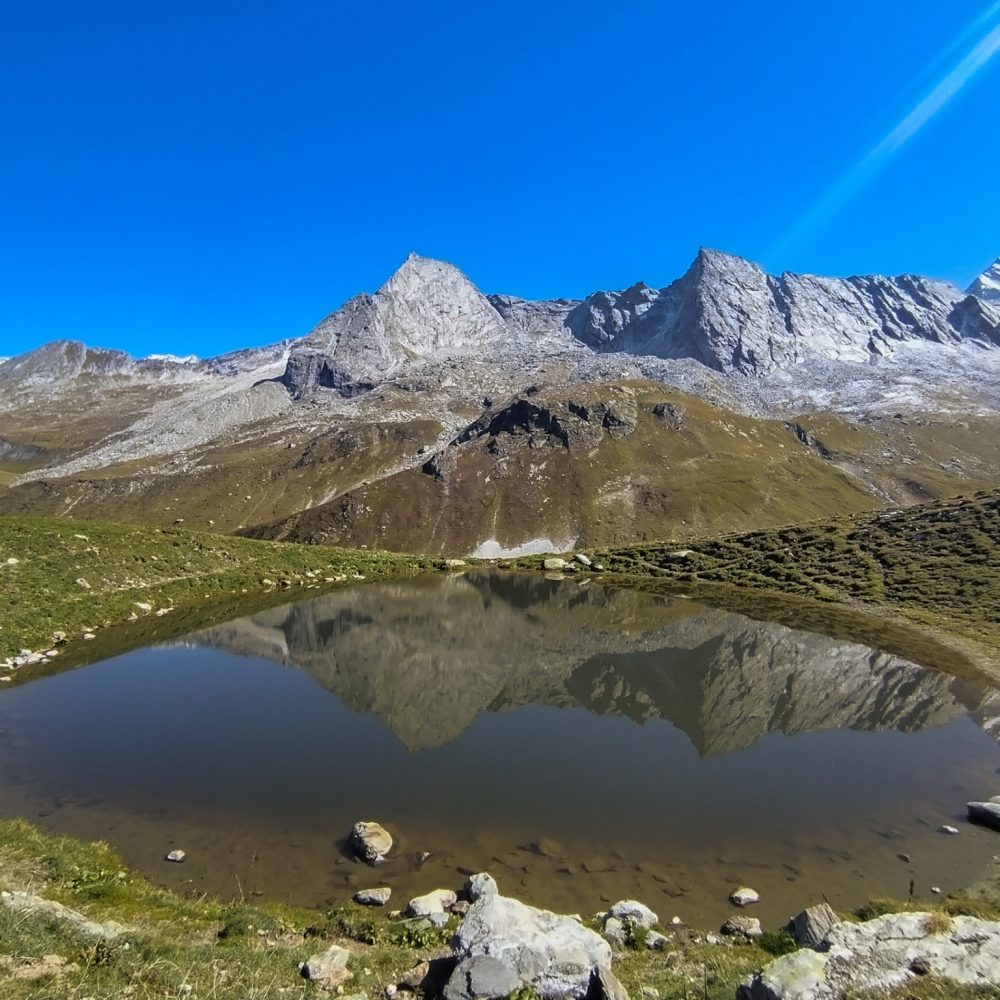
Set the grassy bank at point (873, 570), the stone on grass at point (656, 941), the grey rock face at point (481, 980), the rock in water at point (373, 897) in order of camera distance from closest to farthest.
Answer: the grey rock face at point (481, 980) → the stone on grass at point (656, 941) → the rock in water at point (373, 897) → the grassy bank at point (873, 570)

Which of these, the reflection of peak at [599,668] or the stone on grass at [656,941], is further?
the reflection of peak at [599,668]

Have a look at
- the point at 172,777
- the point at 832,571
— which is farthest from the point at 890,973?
the point at 832,571

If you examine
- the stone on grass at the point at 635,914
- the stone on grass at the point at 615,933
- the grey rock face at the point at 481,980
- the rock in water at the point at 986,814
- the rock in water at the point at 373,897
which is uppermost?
the grey rock face at the point at 481,980

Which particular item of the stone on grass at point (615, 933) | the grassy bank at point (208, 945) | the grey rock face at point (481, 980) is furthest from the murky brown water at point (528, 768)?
the grey rock face at point (481, 980)

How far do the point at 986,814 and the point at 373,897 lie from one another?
67.2ft

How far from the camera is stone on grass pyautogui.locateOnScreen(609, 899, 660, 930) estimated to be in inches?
577

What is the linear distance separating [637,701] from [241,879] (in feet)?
78.3

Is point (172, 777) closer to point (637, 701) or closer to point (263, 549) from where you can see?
point (637, 701)

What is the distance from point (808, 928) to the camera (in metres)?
12.9

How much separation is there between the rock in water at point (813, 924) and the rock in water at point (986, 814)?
11.6 meters

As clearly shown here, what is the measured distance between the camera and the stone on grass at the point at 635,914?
1467 centimetres

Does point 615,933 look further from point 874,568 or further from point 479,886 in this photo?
point 874,568

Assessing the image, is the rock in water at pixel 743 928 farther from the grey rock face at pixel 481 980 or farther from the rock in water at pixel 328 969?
the rock in water at pixel 328 969

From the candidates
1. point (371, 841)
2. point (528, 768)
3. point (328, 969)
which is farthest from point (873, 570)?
point (328, 969)
